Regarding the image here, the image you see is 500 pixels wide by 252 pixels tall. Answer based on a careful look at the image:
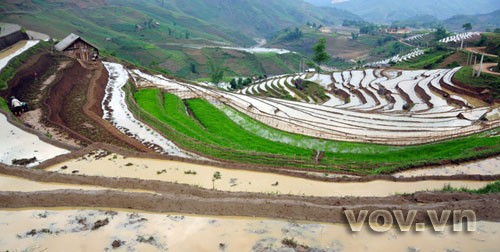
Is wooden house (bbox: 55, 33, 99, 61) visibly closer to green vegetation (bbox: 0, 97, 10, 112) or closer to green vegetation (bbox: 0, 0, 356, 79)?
green vegetation (bbox: 0, 97, 10, 112)

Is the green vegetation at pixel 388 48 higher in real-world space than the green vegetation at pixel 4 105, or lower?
higher

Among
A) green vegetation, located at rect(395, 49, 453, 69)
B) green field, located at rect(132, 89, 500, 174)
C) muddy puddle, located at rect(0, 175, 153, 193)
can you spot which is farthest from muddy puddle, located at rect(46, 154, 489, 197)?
green vegetation, located at rect(395, 49, 453, 69)

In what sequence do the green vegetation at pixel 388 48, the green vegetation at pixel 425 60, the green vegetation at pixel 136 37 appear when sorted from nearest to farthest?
the green vegetation at pixel 425 60
the green vegetation at pixel 136 37
the green vegetation at pixel 388 48

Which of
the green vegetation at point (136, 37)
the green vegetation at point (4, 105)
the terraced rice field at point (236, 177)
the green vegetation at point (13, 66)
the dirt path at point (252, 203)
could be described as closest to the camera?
the terraced rice field at point (236, 177)

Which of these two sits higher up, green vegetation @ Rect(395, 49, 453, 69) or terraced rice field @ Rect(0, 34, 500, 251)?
green vegetation @ Rect(395, 49, 453, 69)

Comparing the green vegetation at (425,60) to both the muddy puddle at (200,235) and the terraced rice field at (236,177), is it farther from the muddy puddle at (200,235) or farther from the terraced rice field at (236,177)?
the muddy puddle at (200,235)

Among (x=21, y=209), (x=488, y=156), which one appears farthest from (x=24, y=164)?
(x=488, y=156)

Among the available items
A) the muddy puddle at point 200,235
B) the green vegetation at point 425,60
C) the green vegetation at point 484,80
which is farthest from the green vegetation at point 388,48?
the muddy puddle at point 200,235
